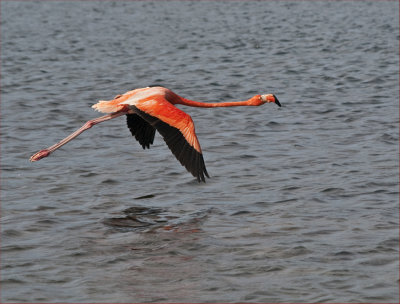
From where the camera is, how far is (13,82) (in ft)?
71.9

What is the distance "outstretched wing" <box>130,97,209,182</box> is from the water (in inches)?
28.7

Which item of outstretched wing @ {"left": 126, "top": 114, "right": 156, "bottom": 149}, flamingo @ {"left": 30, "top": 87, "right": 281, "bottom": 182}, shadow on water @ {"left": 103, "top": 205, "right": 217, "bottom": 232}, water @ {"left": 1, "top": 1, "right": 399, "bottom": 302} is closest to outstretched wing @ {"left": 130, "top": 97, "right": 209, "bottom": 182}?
flamingo @ {"left": 30, "top": 87, "right": 281, "bottom": 182}

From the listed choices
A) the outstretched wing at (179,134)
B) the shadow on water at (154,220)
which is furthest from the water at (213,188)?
the outstretched wing at (179,134)

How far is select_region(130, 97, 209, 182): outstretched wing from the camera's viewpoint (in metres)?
9.95

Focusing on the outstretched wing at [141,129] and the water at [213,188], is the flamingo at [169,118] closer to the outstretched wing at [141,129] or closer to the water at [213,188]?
the outstretched wing at [141,129]

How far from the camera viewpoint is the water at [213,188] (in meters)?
8.32

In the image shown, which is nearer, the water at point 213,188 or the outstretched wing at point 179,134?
the water at point 213,188

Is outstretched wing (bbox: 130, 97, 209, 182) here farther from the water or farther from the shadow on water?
the water

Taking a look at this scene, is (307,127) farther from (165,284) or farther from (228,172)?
(165,284)

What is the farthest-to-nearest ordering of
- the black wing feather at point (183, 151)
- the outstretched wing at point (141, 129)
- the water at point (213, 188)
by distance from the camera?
the outstretched wing at point (141, 129)
the black wing feather at point (183, 151)
the water at point (213, 188)

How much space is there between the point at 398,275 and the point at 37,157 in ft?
17.0

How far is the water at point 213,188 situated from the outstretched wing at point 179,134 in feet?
2.39

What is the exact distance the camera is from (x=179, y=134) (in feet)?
33.2

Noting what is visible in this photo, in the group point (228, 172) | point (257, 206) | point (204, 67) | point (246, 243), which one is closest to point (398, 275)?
point (246, 243)
